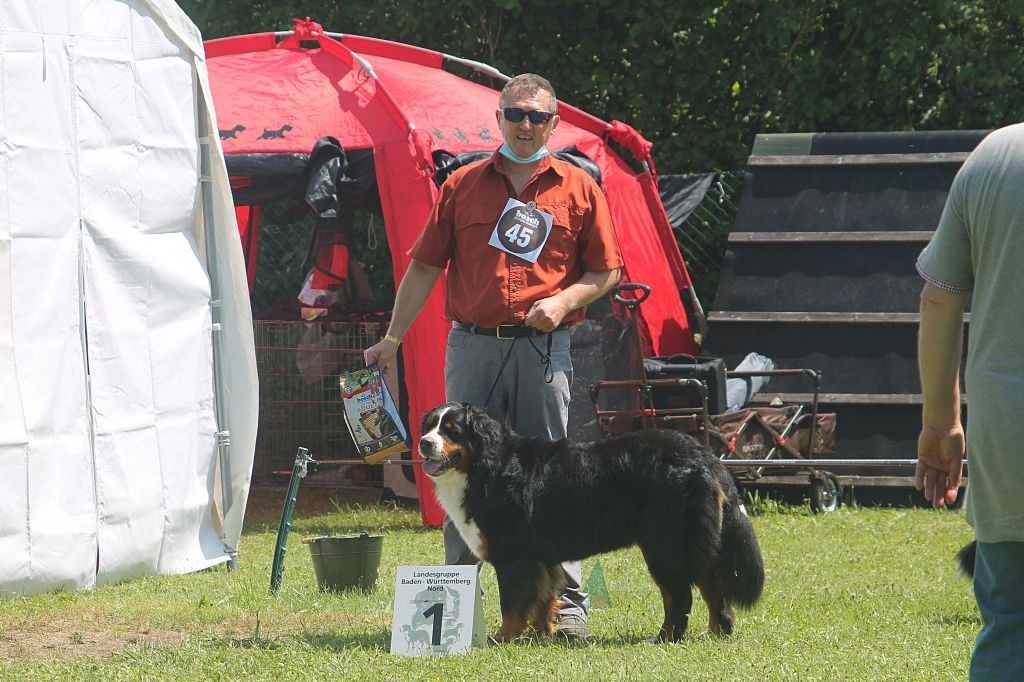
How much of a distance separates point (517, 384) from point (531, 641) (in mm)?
945

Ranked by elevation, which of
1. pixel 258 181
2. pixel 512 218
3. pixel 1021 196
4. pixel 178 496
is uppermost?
pixel 1021 196

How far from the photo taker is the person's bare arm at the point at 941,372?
2859 mm

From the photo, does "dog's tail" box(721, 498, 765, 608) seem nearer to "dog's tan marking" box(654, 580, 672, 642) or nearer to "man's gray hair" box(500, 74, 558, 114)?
"dog's tan marking" box(654, 580, 672, 642)

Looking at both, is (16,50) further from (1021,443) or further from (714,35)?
(714,35)

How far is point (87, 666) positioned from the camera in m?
4.38

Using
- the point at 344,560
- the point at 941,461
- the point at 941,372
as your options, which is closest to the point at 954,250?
the point at 941,372

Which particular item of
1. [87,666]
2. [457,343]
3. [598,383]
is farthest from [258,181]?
[87,666]

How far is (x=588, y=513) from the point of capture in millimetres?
4621

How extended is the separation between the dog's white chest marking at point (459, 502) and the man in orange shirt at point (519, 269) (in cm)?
28

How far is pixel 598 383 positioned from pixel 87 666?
417 centimetres

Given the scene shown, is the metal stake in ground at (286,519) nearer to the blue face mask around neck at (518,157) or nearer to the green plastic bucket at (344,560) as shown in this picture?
the green plastic bucket at (344,560)

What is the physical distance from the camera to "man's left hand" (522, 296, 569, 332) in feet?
15.3

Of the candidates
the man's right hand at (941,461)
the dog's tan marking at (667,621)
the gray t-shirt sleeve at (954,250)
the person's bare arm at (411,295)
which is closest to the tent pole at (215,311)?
the person's bare arm at (411,295)

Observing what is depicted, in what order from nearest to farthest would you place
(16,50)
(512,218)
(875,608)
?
(512,218) < (875,608) < (16,50)
